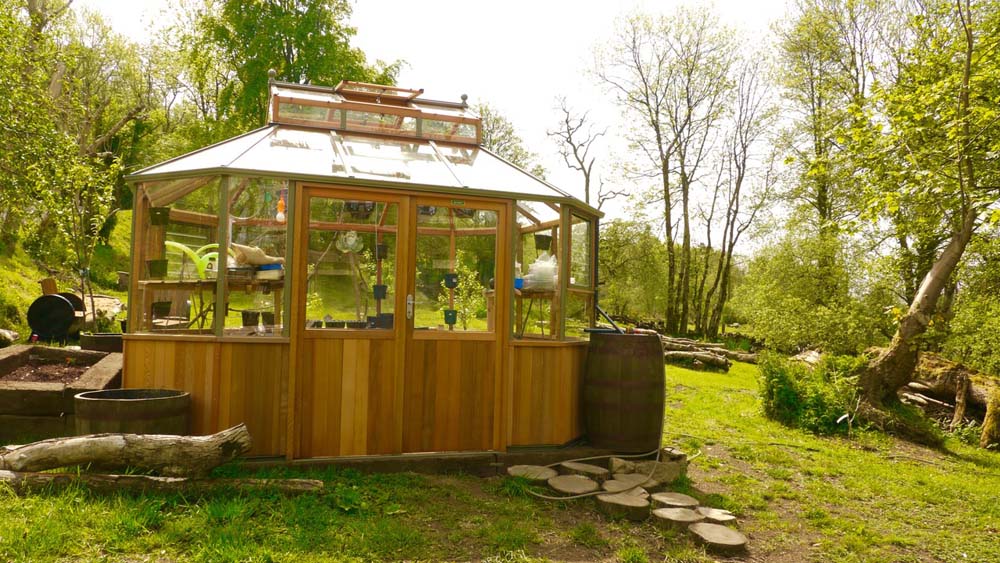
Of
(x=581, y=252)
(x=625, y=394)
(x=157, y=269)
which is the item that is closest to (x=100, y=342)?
(x=157, y=269)

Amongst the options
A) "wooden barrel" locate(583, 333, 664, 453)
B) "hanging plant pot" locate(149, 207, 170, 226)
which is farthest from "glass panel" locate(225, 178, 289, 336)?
"wooden barrel" locate(583, 333, 664, 453)

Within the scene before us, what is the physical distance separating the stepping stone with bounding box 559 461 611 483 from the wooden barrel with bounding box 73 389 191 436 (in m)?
3.05

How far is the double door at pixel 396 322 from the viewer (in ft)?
17.2

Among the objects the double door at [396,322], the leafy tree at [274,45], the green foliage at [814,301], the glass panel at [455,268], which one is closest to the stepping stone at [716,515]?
the double door at [396,322]

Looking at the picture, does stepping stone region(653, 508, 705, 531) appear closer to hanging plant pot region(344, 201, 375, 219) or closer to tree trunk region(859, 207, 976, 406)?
hanging plant pot region(344, 201, 375, 219)

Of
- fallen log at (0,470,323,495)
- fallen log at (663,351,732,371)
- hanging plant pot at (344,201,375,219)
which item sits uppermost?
hanging plant pot at (344,201,375,219)

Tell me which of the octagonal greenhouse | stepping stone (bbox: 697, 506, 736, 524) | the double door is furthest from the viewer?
the double door

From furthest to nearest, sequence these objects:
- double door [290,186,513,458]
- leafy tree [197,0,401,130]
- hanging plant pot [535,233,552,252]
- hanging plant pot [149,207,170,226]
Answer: leafy tree [197,0,401,130] < hanging plant pot [535,233,552,252] < hanging plant pot [149,207,170,226] < double door [290,186,513,458]

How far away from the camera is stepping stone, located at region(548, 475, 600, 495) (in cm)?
499

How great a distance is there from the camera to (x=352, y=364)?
531 centimetres

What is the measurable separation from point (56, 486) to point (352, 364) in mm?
2097

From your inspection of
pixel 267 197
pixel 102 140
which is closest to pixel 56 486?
pixel 267 197

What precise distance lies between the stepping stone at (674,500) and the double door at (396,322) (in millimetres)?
1415

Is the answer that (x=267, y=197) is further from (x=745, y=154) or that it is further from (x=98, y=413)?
(x=745, y=154)
